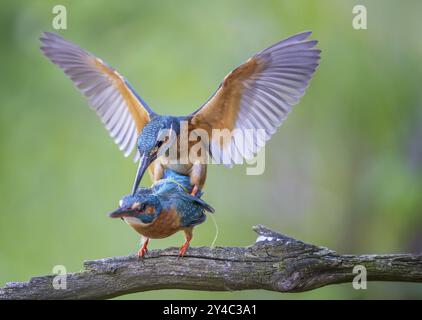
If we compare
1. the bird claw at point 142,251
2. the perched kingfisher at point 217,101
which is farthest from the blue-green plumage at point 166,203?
the bird claw at point 142,251

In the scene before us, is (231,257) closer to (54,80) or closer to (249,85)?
(249,85)

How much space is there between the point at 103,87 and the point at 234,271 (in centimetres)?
247

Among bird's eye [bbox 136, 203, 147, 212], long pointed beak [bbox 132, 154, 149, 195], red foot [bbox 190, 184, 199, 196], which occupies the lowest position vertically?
bird's eye [bbox 136, 203, 147, 212]

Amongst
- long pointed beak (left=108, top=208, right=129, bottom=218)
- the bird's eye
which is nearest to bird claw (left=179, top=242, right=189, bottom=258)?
the bird's eye

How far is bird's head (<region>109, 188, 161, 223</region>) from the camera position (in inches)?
173

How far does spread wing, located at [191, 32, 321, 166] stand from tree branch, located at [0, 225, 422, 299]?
4.37ft

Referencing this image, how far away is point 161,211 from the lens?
4.62 meters

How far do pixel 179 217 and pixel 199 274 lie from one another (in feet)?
1.36

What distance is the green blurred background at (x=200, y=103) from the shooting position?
8.30 m

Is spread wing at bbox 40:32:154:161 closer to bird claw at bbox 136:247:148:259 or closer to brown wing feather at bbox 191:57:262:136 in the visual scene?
brown wing feather at bbox 191:57:262:136

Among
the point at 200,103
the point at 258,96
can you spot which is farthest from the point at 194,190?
the point at 200,103

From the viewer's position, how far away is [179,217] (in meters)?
4.76

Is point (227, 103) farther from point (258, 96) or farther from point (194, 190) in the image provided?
point (194, 190)
